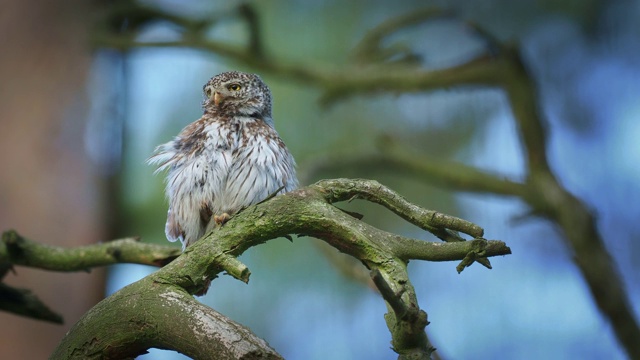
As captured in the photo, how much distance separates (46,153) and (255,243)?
4.83 metres

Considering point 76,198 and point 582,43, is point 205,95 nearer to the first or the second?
point 76,198

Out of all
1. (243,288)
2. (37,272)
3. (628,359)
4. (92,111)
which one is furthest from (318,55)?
(628,359)

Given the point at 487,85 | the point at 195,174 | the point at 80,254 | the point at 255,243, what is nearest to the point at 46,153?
the point at 80,254

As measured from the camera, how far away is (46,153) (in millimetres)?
6613

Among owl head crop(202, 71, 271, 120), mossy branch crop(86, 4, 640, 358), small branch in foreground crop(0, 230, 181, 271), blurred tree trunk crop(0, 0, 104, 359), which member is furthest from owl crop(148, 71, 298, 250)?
blurred tree trunk crop(0, 0, 104, 359)

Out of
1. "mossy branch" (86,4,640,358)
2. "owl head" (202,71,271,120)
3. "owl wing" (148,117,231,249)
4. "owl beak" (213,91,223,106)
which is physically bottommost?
"owl wing" (148,117,231,249)

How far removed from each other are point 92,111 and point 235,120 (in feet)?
12.8

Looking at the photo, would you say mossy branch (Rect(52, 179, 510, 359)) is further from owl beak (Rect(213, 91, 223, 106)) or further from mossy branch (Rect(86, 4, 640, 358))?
mossy branch (Rect(86, 4, 640, 358))

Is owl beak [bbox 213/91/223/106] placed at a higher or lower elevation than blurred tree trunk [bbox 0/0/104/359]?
lower

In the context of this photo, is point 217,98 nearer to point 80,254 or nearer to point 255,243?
point 80,254

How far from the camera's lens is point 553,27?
7.43m

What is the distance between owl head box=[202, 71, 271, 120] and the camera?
318cm

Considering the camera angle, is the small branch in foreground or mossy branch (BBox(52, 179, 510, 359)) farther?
the small branch in foreground

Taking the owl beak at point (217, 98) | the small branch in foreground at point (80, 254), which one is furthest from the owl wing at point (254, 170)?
the small branch in foreground at point (80, 254)
